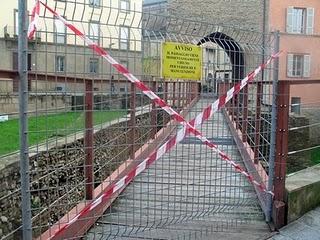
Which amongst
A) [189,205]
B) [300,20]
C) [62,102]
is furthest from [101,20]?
[300,20]

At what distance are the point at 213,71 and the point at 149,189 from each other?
55.9 inches

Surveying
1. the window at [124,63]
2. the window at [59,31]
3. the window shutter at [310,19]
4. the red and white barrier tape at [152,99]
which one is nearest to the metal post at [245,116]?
the red and white barrier tape at [152,99]

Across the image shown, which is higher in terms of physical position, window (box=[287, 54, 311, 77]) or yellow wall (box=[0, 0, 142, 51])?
window (box=[287, 54, 311, 77])

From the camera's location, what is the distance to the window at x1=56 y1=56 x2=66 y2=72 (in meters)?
3.32

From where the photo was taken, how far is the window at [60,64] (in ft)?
10.9

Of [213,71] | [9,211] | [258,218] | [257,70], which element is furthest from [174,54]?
[9,211]

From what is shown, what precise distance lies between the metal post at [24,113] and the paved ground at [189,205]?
0.98m

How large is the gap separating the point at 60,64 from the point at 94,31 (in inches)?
13.7

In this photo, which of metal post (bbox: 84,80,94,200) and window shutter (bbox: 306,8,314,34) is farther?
window shutter (bbox: 306,8,314,34)

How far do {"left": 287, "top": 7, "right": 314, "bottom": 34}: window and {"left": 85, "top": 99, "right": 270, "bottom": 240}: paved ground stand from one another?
28422 mm

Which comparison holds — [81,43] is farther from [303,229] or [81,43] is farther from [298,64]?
[298,64]

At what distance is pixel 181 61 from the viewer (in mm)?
3723

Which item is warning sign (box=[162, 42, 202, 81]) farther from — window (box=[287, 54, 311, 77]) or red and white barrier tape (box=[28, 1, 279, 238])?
window (box=[287, 54, 311, 77])

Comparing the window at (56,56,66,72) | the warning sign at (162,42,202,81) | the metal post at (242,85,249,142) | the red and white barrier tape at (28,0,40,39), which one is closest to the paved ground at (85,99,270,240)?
the metal post at (242,85,249,142)
